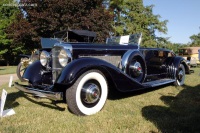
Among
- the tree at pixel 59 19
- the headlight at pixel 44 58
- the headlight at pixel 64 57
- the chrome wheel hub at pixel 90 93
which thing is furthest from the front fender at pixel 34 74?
the tree at pixel 59 19

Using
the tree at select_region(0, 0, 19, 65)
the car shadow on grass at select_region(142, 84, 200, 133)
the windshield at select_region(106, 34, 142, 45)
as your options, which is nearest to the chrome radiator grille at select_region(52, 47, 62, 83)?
the car shadow on grass at select_region(142, 84, 200, 133)

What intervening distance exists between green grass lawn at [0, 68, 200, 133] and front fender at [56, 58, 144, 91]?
41 cm

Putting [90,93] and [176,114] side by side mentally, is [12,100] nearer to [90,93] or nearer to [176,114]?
[90,93]

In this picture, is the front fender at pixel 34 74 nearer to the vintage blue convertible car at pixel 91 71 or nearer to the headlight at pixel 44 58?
the vintage blue convertible car at pixel 91 71

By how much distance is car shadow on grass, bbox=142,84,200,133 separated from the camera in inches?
133

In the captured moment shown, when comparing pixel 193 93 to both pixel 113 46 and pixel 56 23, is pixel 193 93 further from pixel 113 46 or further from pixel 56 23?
pixel 56 23

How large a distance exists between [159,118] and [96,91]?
1214mm

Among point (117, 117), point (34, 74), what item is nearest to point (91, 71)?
point (117, 117)

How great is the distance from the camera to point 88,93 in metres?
4.18

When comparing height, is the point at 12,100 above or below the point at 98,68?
below

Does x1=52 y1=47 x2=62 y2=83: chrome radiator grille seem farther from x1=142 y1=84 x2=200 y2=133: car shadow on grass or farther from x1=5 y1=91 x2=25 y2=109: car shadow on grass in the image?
x1=142 y1=84 x2=200 y2=133: car shadow on grass

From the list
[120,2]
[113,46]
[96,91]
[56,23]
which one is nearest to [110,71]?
[96,91]

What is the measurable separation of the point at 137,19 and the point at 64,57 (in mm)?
26640

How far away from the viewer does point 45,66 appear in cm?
539
